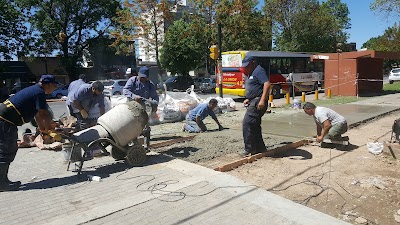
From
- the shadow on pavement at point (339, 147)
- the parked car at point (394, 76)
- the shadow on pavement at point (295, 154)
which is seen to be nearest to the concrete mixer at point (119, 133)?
the shadow on pavement at point (295, 154)

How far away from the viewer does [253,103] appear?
6.10 m

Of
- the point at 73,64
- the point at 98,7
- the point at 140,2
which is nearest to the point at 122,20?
the point at 140,2

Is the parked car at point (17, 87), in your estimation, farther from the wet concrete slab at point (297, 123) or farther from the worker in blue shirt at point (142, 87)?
the worker in blue shirt at point (142, 87)

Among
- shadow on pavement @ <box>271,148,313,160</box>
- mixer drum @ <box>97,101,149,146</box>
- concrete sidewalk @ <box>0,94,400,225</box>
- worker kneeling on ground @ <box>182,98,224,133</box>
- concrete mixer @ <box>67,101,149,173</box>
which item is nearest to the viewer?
concrete sidewalk @ <box>0,94,400,225</box>

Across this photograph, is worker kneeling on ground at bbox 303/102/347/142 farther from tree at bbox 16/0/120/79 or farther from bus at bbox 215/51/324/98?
tree at bbox 16/0/120/79

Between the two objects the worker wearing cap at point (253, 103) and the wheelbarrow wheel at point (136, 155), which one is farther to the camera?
the worker wearing cap at point (253, 103)

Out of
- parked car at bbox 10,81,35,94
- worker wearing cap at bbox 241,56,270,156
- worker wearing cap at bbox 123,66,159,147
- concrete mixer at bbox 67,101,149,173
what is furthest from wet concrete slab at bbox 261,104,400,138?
parked car at bbox 10,81,35,94

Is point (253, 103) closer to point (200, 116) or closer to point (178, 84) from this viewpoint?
point (200, 116)

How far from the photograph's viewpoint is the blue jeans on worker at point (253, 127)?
239 inches

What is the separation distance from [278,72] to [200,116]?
15054 millimetres

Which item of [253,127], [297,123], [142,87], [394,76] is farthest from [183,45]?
[253,127]

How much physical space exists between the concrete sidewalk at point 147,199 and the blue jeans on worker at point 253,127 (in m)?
1.18

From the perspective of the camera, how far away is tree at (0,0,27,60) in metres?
30.4

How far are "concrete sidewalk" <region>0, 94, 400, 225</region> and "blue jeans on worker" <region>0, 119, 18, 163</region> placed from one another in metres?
0.52
